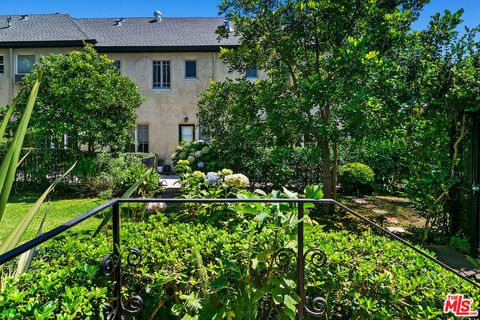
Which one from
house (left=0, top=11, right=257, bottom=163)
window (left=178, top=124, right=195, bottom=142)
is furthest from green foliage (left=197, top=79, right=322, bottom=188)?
house (left=0, top=11, right=257, bottom=163)

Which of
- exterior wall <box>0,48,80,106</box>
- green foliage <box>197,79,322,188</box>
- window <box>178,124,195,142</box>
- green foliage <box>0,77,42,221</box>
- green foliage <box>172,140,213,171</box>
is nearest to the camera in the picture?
green foliage <box>0,77,42,221</box>

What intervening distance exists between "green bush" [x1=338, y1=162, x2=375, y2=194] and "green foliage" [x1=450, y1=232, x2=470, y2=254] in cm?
454

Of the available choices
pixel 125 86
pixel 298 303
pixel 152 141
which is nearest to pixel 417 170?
pixel 298 303

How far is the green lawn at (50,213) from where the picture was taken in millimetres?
6336

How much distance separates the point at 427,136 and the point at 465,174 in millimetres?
829

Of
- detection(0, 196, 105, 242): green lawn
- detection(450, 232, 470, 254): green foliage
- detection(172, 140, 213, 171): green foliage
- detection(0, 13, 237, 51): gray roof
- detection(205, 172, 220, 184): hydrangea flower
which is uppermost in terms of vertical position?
detection(0, 13, 237, 51): gray roof

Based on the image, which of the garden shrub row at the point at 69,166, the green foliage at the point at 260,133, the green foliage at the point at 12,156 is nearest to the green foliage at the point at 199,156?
the green foliage at the point at 260,133

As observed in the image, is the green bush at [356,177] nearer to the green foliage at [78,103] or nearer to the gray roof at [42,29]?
the green foliage at [78,103]

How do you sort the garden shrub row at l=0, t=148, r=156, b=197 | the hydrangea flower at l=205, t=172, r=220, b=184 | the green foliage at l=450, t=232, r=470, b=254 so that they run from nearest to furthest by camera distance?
the green foliage at l=450, t=232, r=470, b=254 < the hydrangea flower at l=205, t=172, r=220, b=184 < the garden shrub row at l=0, t=148, r=156, b=197

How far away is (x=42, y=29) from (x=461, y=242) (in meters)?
20.4

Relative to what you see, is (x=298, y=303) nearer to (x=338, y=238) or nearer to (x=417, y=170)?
(x=338, y=238)

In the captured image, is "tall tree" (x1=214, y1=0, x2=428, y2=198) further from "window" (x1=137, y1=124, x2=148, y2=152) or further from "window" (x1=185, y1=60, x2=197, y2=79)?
"window" (x1=137, y1=124, x2=148, y2=152)

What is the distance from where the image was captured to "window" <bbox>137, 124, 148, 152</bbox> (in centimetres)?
1705

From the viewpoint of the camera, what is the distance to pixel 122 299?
2055 mm
